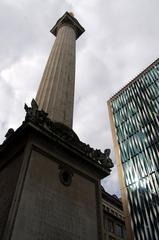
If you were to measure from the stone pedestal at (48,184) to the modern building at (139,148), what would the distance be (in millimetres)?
57350

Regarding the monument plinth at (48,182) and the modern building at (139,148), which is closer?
the monument plinth at (48,182)

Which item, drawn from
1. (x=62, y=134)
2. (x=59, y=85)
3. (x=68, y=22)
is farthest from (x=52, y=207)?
(x=68, y=22)

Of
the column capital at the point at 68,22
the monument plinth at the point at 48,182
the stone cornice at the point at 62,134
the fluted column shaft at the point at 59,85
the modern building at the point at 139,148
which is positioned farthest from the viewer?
the modern building at the point at 139,148

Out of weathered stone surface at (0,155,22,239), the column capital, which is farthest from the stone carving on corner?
the column capital

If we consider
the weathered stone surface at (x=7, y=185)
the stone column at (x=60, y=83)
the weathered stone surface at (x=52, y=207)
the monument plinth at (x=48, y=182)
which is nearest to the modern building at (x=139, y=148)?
the stone column at (x=60, y=83)

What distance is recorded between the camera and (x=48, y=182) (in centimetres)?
1024

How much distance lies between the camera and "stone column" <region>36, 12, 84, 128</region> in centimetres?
1470

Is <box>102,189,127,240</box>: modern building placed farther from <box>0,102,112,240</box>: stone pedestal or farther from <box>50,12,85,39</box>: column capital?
<box>0,102,112,240</box>: stone pedestal

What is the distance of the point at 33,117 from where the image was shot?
36.8 ft

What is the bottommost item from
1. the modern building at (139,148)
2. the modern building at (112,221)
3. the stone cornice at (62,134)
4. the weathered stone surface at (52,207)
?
the weathered stone surface at (52,207)

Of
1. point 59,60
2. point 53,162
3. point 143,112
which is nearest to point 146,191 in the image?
point 143,112

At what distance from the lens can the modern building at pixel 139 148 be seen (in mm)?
69600

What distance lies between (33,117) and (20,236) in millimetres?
4998

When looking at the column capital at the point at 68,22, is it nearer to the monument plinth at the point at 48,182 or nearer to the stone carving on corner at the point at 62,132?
the monument plinth at the point at 48,182
